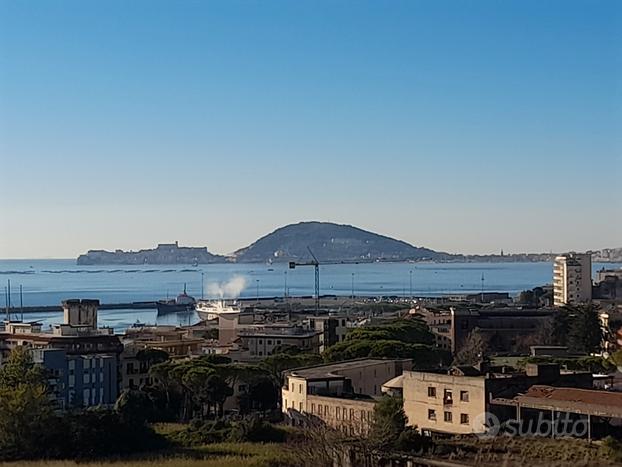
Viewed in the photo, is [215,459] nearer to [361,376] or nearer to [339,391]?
[339,391]

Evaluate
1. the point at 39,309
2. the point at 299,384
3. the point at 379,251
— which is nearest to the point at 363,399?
the point at 299,384

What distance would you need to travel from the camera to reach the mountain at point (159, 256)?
493ft

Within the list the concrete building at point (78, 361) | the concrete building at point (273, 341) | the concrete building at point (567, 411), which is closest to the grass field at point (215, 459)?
the concrete building at point (567, 411)

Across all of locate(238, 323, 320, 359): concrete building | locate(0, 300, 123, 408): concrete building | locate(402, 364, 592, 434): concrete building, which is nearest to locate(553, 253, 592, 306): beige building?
locate(238, 323, 320, 359): concrete building

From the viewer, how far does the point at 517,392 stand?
33.9ft

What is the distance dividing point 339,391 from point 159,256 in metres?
141

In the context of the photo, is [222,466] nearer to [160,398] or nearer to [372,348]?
[160,398]

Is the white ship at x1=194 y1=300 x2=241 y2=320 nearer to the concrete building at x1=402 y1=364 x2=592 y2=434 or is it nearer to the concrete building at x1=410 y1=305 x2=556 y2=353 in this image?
the concrete building at x1=410 y1=305 x2=556 y2=353

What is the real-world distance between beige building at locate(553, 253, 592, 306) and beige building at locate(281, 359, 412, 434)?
24342 millimetres

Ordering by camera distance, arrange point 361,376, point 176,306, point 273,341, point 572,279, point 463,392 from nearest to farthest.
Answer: point 463,392, point 361,376, point 273,341, point 572,279, point 176,306

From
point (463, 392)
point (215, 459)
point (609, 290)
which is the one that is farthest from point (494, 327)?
point (609, 290)

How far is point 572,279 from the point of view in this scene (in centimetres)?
3872

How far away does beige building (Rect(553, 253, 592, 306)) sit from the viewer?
38594 millimetres

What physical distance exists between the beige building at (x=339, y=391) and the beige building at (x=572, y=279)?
24.3 meters
